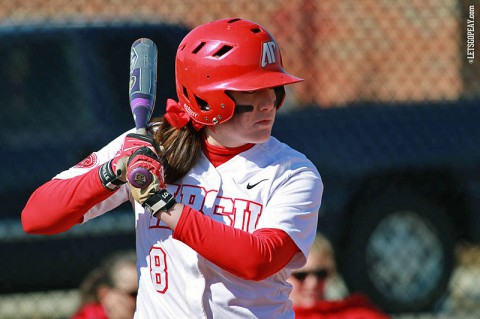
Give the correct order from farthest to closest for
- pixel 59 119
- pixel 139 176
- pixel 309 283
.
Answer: pixel 59 119, pixel 309 283, pixel 139 176

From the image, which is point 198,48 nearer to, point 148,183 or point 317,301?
point 148,183

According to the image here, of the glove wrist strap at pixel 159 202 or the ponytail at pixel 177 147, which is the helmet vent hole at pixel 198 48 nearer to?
the ponytail at pixel 177 147

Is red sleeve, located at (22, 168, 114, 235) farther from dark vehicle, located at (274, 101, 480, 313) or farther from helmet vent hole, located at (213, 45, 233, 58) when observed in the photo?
dark vehicle, located at (274, 101, 480, 313)

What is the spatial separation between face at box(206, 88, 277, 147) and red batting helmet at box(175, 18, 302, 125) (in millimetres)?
33

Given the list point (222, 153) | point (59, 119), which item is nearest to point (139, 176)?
point (222, 153)

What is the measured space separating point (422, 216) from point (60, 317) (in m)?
2.15

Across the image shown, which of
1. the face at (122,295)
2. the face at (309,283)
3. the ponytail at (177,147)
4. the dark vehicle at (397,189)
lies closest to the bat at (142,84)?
the ponytail at (177,147)

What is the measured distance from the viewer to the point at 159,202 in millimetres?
2633

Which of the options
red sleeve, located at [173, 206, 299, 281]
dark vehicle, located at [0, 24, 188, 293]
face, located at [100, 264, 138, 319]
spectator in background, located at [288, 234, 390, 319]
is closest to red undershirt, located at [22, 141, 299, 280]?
red sleeve, located at [173, 206, 299, 281]

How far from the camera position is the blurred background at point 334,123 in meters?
5.48

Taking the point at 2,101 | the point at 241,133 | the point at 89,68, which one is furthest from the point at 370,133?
the point at 241,133

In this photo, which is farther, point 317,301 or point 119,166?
point 317,301

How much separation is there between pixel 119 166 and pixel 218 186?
0.29 meters

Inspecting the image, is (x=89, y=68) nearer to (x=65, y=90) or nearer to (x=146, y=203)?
(x=65, y=90)
